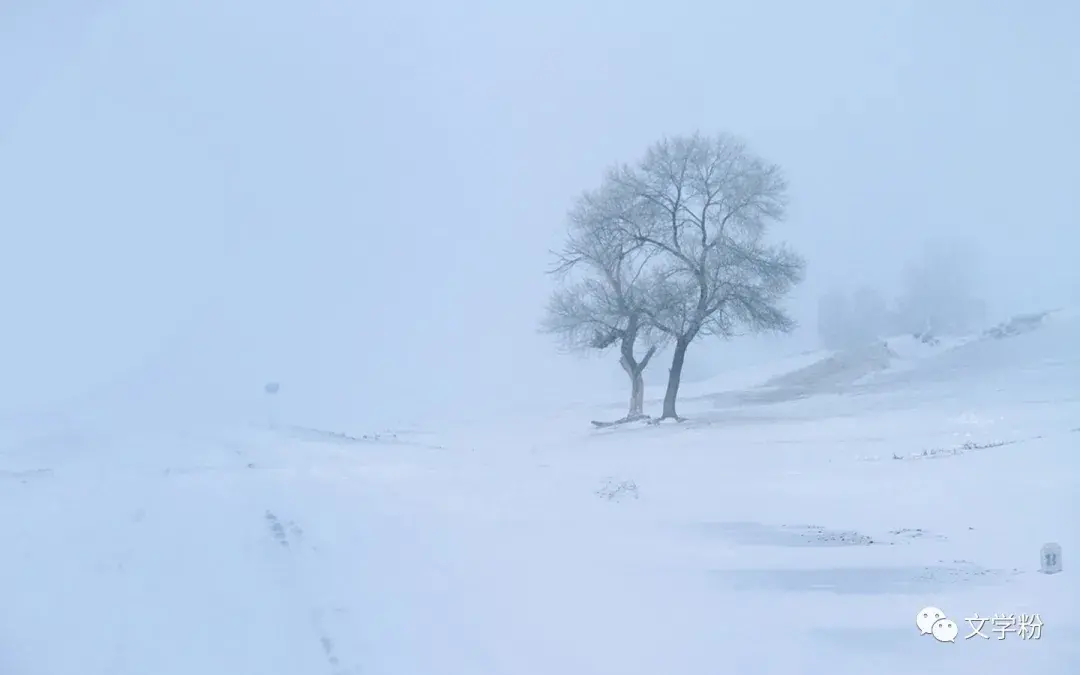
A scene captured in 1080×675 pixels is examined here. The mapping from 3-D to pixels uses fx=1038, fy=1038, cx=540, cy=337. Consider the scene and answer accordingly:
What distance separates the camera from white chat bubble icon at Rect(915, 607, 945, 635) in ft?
27.7

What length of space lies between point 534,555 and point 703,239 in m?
20.8

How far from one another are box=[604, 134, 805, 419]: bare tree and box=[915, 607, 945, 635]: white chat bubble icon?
21.6m

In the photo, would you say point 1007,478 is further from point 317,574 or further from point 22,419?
point 22,419

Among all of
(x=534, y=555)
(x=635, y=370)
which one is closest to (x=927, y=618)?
(x=534, y=555)

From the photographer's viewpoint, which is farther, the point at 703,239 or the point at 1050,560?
the point at 703,239

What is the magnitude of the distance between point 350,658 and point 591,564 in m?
3.96

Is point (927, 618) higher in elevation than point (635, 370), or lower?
lower

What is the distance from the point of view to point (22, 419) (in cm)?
2209

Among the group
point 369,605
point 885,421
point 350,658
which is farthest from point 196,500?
point 885,421

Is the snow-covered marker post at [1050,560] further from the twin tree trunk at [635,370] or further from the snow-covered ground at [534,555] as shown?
the twin tree trunk at [635,370]

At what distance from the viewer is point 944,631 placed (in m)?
8.39

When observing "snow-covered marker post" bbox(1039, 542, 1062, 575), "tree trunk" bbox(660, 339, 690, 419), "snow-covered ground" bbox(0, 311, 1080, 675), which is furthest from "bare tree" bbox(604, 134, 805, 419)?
"snow-covered marker post" bbox(1039, 542, 1062, 575)

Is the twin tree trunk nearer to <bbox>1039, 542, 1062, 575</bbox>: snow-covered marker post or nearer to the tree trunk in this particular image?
the tree trunk

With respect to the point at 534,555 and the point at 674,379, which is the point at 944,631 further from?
the point at 674,379
